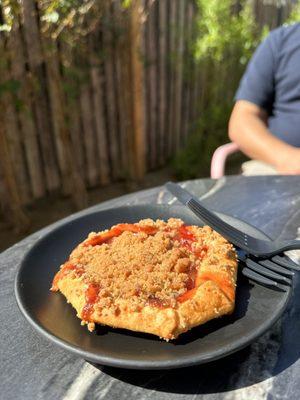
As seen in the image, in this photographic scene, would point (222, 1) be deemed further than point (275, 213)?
Yes

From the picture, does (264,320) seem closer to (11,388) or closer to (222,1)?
(11,388)

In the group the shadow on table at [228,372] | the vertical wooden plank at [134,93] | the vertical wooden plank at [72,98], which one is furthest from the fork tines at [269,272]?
the vertical wooden plank at [134,93]

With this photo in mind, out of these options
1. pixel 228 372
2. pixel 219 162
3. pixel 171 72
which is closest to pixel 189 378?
pixel 228 372

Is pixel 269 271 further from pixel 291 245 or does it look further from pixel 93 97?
pixel 93 97

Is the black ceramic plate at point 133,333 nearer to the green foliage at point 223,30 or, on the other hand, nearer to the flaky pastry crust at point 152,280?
the flaky pastry crust at point 152,280

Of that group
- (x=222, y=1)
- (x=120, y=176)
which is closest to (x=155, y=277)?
(x=120, y=176)

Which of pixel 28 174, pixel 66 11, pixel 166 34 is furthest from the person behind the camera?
pixel 166 34
